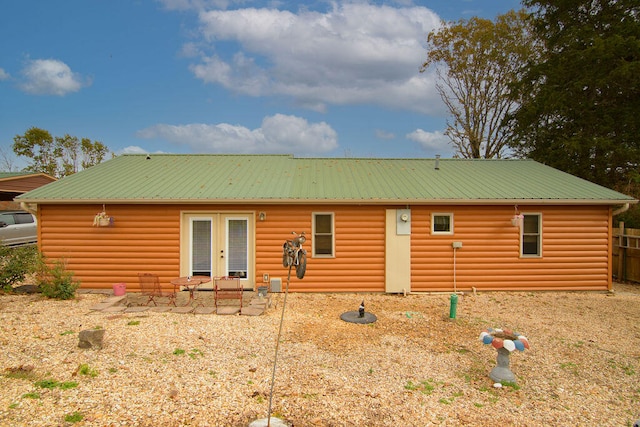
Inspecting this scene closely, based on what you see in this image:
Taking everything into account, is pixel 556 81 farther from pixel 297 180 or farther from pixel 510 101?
pixel 297 180

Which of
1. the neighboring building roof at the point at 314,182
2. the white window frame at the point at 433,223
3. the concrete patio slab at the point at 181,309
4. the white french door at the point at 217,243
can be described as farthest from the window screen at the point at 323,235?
the concrete patio slab at the point at 181,309

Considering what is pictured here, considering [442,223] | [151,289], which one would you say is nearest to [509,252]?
[442,223]

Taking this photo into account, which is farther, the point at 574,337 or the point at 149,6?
the point at 149,6

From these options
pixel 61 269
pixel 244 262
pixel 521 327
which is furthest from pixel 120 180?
pixel 521 327

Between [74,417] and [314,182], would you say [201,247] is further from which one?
[74,417]

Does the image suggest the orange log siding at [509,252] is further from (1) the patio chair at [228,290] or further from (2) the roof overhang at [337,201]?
(1) the patio chair at [228,290]

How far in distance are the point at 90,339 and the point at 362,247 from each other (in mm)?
6329

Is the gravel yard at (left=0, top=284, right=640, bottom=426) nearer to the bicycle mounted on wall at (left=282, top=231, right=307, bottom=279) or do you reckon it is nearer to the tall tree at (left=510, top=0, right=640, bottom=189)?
the bicycle mounted on wall at (left=282, top=231, right=307, bottom=279)

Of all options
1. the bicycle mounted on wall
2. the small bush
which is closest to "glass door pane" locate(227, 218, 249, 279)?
the bicycle mounted on wall

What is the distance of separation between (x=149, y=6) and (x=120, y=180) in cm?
561

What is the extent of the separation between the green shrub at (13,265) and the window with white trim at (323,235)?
6.68 metres

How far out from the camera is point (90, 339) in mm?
5383

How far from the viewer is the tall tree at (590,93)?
1530cm

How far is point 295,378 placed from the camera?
4770 millimetres
